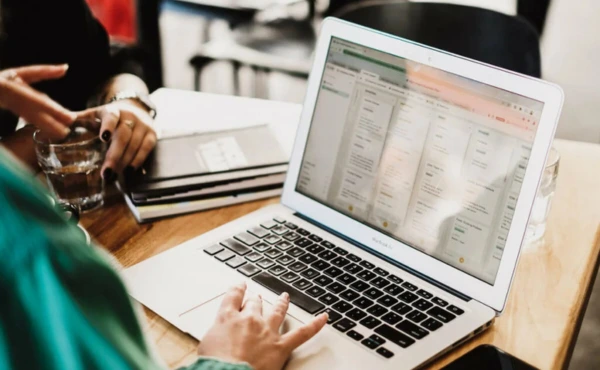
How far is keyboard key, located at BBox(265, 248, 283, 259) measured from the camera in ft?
2.97

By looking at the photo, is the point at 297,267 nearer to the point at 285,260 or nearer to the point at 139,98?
the point at 285,260

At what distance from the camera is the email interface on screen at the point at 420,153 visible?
81cm

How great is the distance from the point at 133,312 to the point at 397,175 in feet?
1.75

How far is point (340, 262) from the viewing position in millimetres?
892

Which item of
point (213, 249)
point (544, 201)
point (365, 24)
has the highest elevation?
point (365, 24)

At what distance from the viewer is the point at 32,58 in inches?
58.7

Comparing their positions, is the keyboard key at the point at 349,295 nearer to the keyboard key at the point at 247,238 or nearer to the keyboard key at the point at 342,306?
the keyboard key at the point at 342,306

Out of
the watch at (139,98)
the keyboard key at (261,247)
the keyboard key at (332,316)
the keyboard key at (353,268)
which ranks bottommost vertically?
the keyboard key at (261,247)

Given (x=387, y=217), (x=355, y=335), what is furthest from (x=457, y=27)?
(x=355, y=335)

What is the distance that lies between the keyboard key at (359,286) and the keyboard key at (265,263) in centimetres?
12

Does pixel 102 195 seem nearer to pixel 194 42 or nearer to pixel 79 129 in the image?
pixel 79 129

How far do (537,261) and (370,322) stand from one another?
31 centimetres

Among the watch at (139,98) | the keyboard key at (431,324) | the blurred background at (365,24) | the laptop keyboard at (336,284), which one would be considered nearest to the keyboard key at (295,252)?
the laptop keyboard at (336,284)

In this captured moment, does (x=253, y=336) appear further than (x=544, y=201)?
→ No
